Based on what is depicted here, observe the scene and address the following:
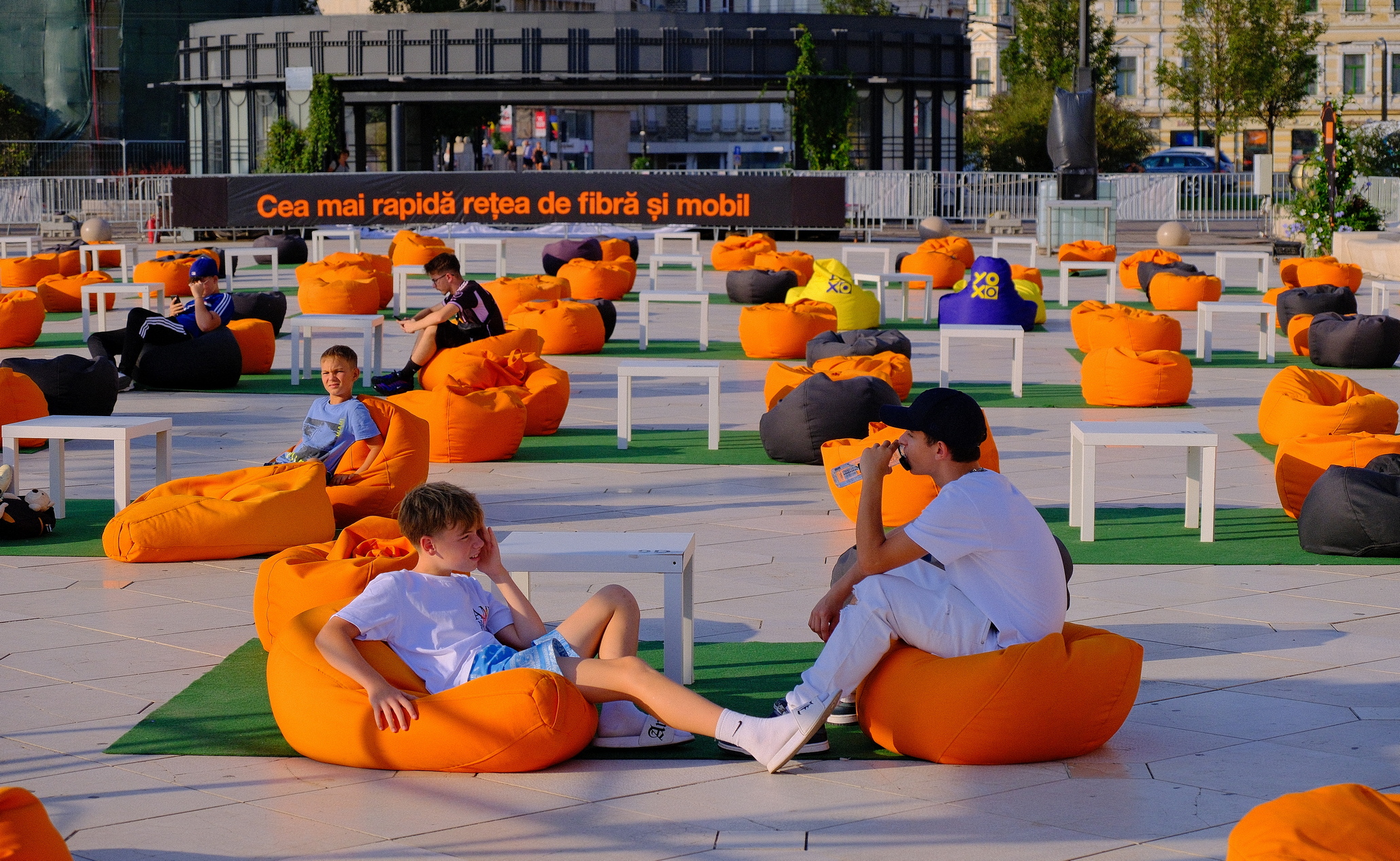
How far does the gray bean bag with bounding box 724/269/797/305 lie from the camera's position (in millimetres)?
21797

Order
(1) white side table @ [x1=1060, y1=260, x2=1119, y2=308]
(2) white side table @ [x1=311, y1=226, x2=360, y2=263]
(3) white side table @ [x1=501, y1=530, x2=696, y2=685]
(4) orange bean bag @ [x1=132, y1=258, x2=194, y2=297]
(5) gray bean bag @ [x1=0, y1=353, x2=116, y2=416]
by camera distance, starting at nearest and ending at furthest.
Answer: (3) white side table @ [x1=501, y1=530, x2=696, y2=685] → (5) gray bean bag @ [x1=0, y1=353, x2=116, y2=416] → (1) white side table @ [x1=1060, y1=260, x2=1119, y2=308] → (4) orange bean bag @ [x1=132, y1=258, x2=194, y2=297] → (2) white side table @ [x1=311, y1=226, x2=360, y2=263]

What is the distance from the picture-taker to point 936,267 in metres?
23.9

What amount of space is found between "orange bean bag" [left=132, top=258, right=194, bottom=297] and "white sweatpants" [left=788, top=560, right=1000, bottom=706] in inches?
701

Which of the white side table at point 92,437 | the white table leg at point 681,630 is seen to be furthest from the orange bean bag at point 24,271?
the white table leg at point 681,630

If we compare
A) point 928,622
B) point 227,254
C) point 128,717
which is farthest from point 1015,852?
point 227,254

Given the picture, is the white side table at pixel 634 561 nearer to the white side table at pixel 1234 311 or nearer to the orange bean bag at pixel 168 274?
the white side table at pixel 1234 311

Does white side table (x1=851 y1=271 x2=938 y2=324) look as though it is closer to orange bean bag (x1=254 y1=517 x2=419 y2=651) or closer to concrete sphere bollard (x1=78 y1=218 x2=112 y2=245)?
orange bean bag (x1=254 y1=517 x2=419 y2=651)

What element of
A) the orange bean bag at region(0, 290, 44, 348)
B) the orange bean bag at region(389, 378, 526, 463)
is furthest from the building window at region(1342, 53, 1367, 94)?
the orange bean bag at region(389, 378, 526, 463)

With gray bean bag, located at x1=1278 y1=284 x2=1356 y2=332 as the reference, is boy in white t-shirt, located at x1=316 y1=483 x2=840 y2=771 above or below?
below

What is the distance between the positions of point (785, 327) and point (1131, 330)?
135 inches

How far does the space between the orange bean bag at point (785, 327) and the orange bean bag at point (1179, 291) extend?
22.2 feet

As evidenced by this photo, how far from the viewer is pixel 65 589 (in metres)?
7.73

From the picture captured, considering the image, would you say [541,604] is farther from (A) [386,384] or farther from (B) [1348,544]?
(A) [386,384]

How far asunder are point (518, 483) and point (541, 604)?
10.0 ft
